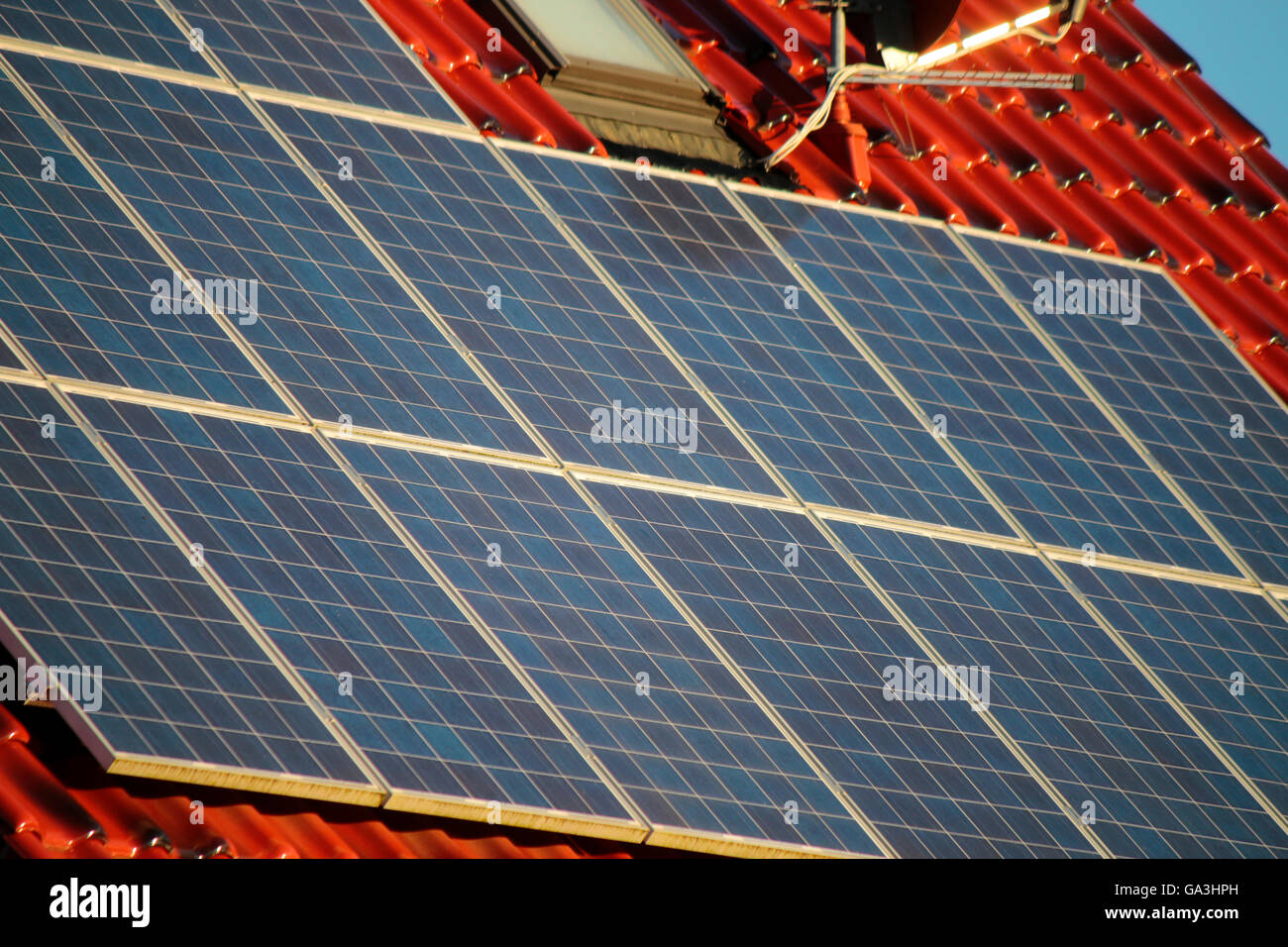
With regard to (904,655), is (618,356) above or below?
above

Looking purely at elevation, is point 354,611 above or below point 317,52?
below

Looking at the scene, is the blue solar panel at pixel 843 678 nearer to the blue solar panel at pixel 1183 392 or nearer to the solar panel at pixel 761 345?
the solar panel at pixel 761 345

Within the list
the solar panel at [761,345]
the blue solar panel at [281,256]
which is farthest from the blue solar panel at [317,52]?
the solar panel at [761,345]

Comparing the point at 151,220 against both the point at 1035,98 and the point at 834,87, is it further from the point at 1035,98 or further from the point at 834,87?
the point at 1035,98

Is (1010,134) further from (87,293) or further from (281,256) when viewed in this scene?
(87,293)

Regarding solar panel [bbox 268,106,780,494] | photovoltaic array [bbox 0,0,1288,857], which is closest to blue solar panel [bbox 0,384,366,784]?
photovoltaic array [bbox 0,0,1288,857]

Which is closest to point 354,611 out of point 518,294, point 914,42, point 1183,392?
point 518,294

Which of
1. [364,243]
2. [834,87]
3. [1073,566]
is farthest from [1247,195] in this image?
[364,243]
